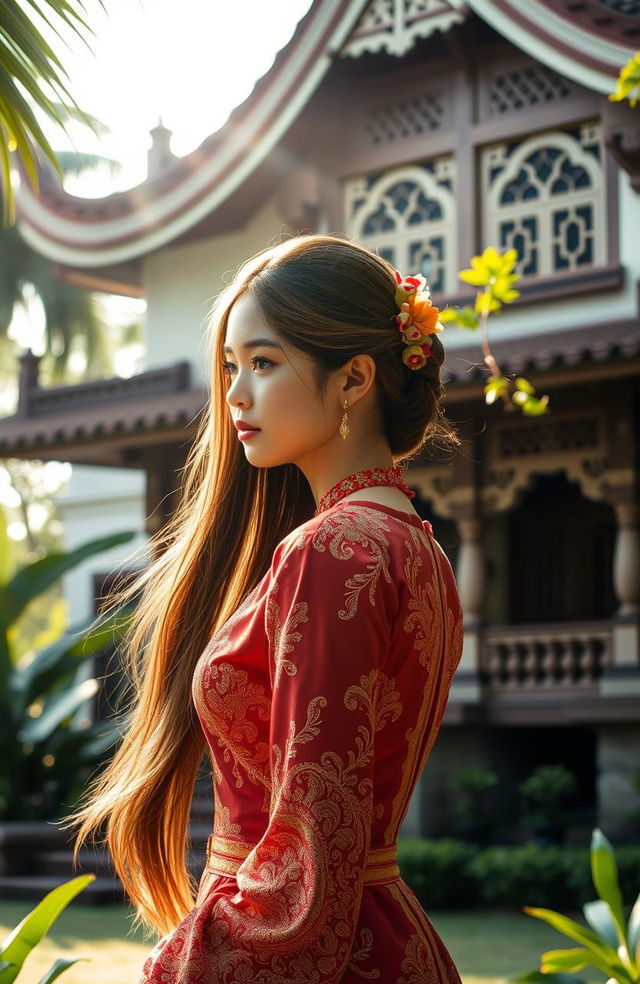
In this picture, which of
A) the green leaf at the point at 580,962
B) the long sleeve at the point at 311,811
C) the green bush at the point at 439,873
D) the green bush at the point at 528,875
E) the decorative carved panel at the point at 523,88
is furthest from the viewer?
the decorative carved panel at the point at 523,88

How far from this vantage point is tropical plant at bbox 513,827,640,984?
3668 mm

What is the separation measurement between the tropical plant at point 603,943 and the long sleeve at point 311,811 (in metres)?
2.07

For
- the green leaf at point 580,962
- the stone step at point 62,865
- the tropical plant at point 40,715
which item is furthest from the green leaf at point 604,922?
the tropical plant at point 40,715

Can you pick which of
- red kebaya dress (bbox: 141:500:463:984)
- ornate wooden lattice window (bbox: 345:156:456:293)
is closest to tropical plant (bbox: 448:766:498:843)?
ornate wooden lattice window (bbox: 345:156:456:293)

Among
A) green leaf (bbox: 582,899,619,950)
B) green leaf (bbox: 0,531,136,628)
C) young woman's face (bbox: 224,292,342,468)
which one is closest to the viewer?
young woman's face (bbox: 224,292,342,468)

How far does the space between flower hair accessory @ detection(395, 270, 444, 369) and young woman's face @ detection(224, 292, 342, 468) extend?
0.16 meters

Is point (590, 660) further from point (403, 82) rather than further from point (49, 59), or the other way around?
point (49, 59)

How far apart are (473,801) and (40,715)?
3693 millimetres

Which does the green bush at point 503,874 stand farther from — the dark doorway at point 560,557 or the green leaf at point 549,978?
the green leaf at point 549,978

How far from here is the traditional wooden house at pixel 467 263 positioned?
35.6 feet

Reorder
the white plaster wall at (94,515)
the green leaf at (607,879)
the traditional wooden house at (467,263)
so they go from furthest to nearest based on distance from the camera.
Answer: the white plaster wall at (94,515) < the traditional wooden house at (467,263) < the green leaf at (607,879)

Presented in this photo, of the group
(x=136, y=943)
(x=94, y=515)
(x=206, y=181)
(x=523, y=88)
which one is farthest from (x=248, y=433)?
(x=94, y=515)

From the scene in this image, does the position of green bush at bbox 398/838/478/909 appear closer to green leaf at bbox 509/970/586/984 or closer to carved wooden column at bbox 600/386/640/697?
carved wooden column at bbox 600/386/640/697

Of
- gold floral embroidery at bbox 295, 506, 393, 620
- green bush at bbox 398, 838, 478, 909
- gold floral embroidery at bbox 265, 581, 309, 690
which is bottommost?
green bush at bbox 398, 838, 478, 909
